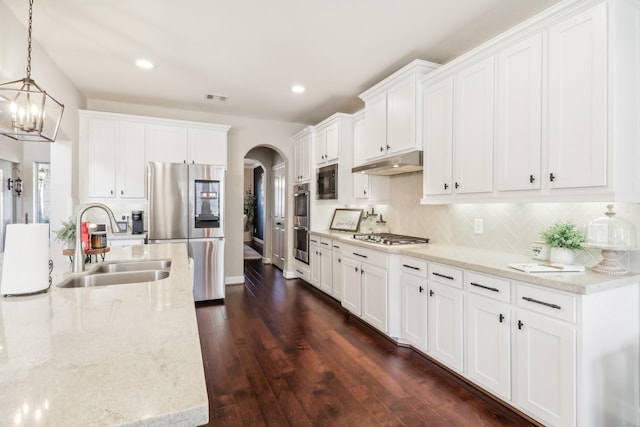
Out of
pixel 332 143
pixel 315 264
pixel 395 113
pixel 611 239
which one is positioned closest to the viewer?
pixel 611 239

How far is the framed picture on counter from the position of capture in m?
4.46

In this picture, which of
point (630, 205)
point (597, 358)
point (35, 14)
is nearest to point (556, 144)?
point (630, 205)

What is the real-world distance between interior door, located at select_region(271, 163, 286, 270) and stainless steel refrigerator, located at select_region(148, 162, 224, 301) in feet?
5.70

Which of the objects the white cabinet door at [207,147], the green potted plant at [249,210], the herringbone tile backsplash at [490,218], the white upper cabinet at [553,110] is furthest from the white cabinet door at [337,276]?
the green potted plant at [249,210]

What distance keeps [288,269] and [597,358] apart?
14.4ft

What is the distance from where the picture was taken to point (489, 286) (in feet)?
6.78

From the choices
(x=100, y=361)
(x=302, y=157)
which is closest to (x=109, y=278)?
(x=100, y=361)

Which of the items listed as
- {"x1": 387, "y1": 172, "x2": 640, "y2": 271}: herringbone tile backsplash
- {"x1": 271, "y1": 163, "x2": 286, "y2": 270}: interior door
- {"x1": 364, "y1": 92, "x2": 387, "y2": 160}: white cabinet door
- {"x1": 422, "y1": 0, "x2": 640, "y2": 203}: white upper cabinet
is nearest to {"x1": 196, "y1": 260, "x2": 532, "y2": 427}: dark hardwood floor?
{"x1": 387, "y1": 172, "x2": 640, "y2": 271}: herringbone tile backsplash

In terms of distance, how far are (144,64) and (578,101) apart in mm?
3626

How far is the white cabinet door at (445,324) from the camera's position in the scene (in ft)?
7.51

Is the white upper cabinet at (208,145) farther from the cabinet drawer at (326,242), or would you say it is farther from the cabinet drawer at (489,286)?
the cabinet drawer at (489,286)

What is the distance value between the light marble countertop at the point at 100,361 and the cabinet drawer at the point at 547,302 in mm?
1785

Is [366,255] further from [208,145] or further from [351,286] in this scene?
[208,145]

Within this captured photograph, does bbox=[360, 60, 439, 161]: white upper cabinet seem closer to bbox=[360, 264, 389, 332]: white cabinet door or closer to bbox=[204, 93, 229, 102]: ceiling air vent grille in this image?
bbox=[360, 264, 389, 332]: white cabinet door
